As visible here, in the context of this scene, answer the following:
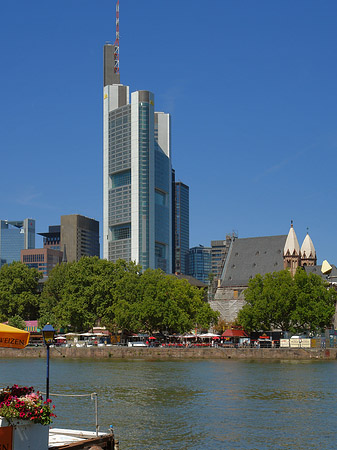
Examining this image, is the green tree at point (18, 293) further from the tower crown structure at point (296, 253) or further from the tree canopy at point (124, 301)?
the tower crown structure at point (296, 253)

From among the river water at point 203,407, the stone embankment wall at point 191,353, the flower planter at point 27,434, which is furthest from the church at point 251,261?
the flower planter at point 27,434

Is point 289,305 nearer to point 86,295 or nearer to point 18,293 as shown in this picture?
point 86,295

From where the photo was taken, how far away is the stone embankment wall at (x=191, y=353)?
98500 millimetres

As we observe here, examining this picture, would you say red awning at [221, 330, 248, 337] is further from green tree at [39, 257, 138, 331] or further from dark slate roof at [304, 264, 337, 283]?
dark slate roof at [304, 264, 337, 283]

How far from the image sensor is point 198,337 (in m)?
121

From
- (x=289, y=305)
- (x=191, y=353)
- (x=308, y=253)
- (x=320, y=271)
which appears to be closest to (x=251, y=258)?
(x=308, y=253)

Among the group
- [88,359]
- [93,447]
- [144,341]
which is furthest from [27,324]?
[93,447]

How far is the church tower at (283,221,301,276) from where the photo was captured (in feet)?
504

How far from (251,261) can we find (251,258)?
791mm

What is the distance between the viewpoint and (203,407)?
4197cm

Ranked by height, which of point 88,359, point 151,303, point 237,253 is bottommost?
point 88,359

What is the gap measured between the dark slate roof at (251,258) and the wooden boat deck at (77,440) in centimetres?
13481

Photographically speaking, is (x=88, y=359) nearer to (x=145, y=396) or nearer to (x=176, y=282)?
(x=176, y=282)

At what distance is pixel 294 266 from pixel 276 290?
114 feet
